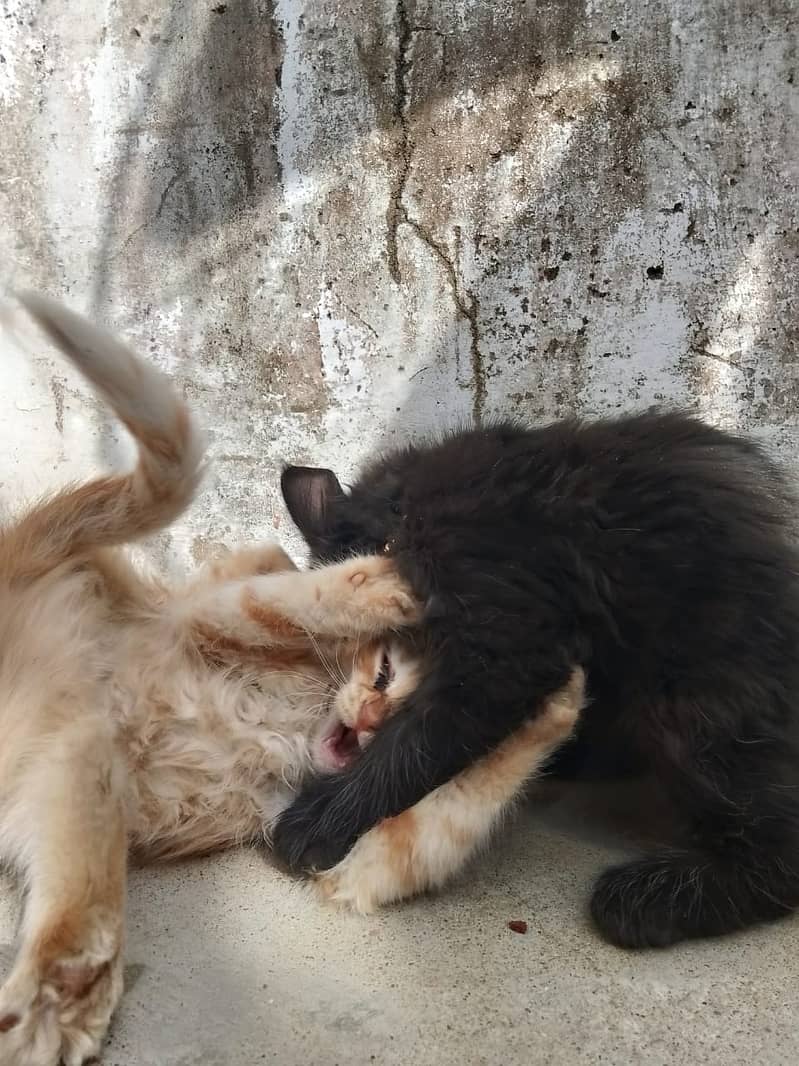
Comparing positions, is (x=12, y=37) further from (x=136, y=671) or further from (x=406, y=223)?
(x=136, y=671)

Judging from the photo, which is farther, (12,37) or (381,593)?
(12,37)

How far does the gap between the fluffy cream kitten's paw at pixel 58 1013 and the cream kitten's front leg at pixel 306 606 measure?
0.74 metres

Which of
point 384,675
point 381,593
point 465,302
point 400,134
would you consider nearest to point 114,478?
point 381,593

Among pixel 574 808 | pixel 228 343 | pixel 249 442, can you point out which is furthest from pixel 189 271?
pixel 574 808

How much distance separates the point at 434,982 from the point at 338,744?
638 millimetres

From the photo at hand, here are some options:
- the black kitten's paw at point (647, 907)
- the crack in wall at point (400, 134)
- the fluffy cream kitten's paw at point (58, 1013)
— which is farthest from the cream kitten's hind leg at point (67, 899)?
the crack in wall at point (400, 134)

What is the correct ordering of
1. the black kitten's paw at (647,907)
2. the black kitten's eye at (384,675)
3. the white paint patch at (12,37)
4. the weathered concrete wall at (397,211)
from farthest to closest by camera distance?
the white paint patch at (12,37)
the weathered concrete wall at (397,211)
the black kitten's eye at (384,675)
the black kitten's paw at (647,907)

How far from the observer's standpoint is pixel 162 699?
5.58ft

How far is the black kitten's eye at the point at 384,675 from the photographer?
69.7 inches

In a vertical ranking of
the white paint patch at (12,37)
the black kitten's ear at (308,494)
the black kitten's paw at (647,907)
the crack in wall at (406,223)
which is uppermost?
the white paint patch at (12,37)

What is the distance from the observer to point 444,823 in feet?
4.98

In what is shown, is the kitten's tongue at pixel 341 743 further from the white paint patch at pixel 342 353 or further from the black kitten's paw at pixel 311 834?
the white paint patch at pixel 342 353

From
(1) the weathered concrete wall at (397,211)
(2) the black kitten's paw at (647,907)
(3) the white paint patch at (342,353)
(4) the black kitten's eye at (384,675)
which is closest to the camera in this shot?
(2) the black kitten's paw at (647,907)

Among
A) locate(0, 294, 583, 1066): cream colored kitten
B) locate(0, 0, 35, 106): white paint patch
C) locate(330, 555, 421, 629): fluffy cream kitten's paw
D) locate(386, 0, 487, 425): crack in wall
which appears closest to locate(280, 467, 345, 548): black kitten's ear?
locate(0, 294, 583, 1066): cream colored kitten
